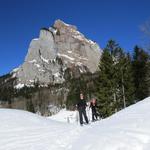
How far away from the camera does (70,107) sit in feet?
532

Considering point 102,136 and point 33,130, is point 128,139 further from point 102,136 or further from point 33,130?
point 33,130

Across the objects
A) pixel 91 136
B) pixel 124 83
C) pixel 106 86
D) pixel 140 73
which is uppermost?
pixel 140 73

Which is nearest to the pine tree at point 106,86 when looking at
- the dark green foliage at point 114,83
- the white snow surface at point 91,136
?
the dark green foliage at point 114,83

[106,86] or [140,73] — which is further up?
[140,73]

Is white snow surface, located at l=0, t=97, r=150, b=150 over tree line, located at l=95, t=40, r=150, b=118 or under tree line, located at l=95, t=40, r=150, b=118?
under

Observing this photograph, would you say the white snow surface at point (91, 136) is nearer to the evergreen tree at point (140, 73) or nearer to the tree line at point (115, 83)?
the tree line at point (115, 83)

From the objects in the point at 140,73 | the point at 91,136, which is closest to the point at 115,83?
the point at 140,73

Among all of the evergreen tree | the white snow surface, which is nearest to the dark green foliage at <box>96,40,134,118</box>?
the evergreen tree

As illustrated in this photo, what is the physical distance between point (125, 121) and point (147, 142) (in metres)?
3.68

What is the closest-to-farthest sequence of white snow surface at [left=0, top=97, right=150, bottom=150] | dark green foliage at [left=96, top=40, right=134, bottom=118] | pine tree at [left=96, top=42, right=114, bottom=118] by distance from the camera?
1. white snow surface at [left=0, top=97, right=150, bottom=150]
2. pine tree at [left=96, top=42, right=114, bottom=118]
3. dark green foliage at [left=96, top=40, right=134, bottom=118]

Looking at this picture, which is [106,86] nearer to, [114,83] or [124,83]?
[114,83]

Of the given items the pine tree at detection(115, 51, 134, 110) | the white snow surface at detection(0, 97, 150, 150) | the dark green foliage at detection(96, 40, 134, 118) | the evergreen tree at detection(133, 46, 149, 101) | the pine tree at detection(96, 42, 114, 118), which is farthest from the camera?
the evergreen tree at detection(133, 46, 149, 101)

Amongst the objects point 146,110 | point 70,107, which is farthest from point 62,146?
point 70,107

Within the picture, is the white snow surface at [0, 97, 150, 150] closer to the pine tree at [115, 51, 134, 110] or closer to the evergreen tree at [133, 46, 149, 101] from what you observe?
the pine tree at [115, 51, 134, 110]
